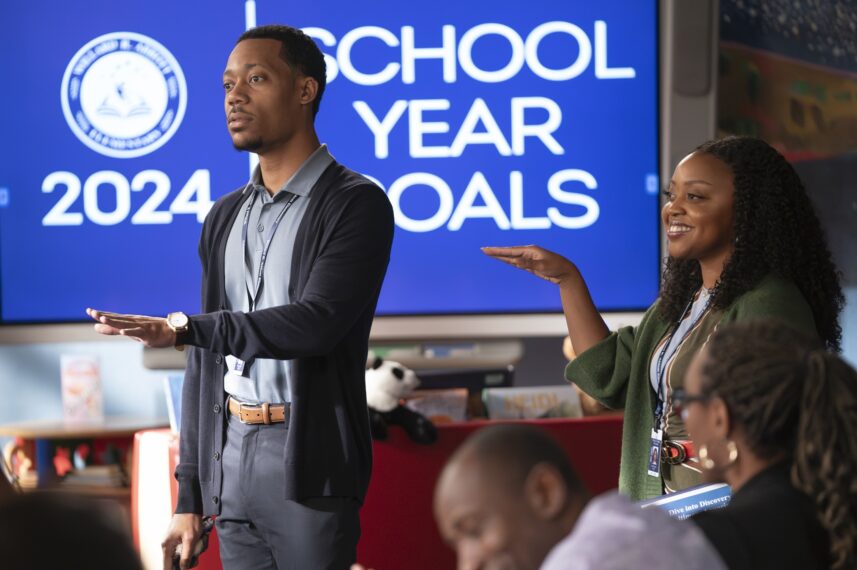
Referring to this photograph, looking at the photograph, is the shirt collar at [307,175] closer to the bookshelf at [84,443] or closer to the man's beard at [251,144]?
the man's beard at [251,144]

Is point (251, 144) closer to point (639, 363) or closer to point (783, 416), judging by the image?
point (639, 363)

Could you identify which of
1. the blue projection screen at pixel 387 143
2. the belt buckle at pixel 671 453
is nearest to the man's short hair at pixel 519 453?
the belt buckle at pixel 671 453

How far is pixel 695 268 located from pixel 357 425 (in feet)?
2.42

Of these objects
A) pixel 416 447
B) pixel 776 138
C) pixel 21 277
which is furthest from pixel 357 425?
pixel 776 138

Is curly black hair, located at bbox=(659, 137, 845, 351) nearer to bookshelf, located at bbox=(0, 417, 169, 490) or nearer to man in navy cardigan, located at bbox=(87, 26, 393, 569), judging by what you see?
man in navy cardigan, located at bbox=(87, 26, 393, 569)

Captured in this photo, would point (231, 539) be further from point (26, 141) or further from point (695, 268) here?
point (26, 141)

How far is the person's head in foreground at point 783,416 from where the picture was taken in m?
1.34

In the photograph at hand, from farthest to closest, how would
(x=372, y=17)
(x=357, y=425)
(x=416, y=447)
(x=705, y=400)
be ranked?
(x=372, y=17) → (x=416, y=447) → (x=357, y=425) → (x=705, y=400)

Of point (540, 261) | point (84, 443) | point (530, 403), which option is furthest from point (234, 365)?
point (84, 443)

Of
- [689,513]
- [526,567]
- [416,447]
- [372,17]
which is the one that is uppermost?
[372,17]

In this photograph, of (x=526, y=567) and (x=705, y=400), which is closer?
(x=526, y=567)

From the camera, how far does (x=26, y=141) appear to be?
462 centimetres

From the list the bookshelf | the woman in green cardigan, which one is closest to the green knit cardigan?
the woman in green cardigan

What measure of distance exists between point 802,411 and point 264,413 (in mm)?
1035
